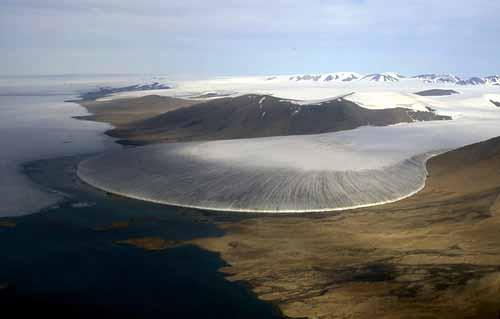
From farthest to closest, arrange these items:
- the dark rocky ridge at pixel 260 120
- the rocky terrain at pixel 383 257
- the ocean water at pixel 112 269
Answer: the dark rocky ridge at pixel 260 120, the ocean water at pixel 112 269, the rocky terrain at pixel 383 257

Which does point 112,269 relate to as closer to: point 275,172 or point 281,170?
point 275,172

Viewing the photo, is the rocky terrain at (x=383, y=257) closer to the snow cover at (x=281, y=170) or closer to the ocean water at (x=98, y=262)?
the ocean water at (x=98, y=262)

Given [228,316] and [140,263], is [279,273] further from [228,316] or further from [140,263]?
[140,263]

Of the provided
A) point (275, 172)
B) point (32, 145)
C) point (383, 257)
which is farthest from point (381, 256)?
point (32, 145)

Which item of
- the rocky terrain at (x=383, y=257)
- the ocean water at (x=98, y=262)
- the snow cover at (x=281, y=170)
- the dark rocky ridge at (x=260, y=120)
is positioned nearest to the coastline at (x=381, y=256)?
the rocky terrain at (x=383, y=257)

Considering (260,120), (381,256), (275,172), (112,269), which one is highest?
(260,120)

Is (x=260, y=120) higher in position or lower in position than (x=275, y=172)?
higher

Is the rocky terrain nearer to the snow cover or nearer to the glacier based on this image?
the glacier

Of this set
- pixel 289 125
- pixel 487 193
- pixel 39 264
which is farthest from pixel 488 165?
pixel 289 125
